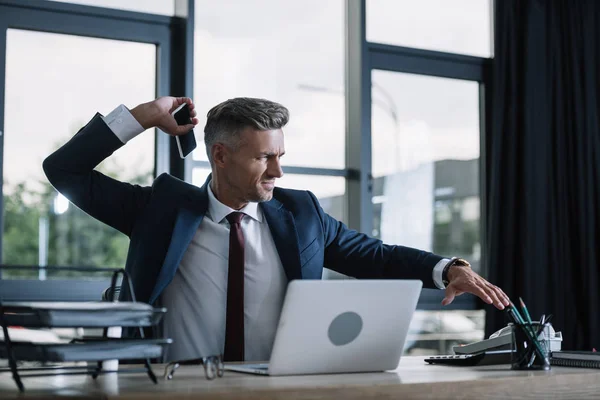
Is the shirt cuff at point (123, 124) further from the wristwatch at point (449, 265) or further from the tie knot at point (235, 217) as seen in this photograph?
the wristwatch at point (449, 265)

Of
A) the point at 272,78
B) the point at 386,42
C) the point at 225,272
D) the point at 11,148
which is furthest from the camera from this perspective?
the point at 386,42

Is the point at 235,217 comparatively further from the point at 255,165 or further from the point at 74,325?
the point at 74,325

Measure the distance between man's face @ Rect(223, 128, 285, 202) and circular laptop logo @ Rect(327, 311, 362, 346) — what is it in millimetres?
896

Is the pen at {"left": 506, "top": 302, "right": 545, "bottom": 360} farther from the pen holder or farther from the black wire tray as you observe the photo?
the black wire tray

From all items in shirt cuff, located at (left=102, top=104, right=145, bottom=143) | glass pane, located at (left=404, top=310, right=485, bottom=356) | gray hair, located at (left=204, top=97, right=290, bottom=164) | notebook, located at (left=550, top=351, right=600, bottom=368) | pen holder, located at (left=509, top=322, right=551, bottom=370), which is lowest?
glass pane, located at (left=404, top=310, right=485, bottom=356)

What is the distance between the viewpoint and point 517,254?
418cm

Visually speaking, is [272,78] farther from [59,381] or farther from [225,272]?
[59,381]

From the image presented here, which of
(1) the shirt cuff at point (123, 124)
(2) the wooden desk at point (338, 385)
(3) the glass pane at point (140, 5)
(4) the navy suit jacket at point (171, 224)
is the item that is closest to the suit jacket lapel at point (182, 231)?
(4) the navy suit jacket at point (171, 224)

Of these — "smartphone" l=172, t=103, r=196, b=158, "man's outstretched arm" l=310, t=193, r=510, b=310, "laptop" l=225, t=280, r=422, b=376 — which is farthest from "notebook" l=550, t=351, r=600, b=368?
"smartphone" l=172, t=103, r=196, b=158

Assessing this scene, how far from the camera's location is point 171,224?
2350 millimetres

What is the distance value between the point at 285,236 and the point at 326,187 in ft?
5.17

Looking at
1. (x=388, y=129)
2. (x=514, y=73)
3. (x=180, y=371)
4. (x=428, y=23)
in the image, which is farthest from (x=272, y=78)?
(x=180, y=371)

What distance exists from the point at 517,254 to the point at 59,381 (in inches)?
123

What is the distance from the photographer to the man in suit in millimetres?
2275
